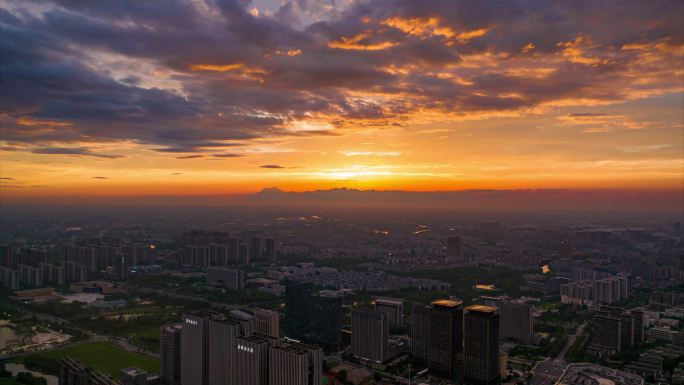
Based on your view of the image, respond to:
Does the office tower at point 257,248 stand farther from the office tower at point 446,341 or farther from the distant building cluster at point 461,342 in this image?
the office tower at point 446,341

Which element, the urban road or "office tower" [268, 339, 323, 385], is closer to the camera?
"office tower" [268, 339, 323, 385]

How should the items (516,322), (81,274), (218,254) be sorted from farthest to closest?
(218,254) → (81,274) → (516,322)

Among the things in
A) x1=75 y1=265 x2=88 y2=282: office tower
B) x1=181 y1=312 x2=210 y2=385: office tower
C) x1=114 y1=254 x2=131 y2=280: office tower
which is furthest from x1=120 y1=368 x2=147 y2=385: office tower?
x1=114 y1=254 x2=131 y2=280: office tower

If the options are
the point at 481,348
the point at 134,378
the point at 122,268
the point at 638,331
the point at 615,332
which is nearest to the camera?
the point at 134,378

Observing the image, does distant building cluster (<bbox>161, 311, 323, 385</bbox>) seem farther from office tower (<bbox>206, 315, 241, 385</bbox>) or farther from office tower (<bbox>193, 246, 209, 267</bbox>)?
office tower (<bbox>193, 246, 209, 267</bbox>)

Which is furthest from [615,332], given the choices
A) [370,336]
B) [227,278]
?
[227,278]

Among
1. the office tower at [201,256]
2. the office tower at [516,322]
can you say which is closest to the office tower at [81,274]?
the office tower at [201,256]

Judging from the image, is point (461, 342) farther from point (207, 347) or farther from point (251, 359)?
point (207, 347)
